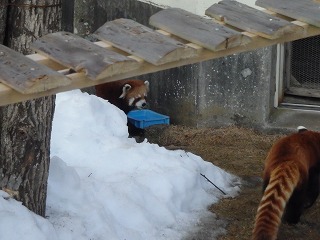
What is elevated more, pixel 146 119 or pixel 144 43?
pixel 144 43

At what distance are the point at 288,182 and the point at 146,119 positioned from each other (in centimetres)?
345

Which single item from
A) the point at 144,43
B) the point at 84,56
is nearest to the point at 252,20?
the point at 144,43

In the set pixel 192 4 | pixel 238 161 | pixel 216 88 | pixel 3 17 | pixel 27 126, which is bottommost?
pixel 238 161

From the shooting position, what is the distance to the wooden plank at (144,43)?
3.12 m

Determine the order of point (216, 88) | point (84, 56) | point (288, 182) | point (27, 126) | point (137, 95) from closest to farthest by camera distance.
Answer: point (84, 56) → point (27, 126) → point (288, 182) → point (216, 88) → point (137, 95)

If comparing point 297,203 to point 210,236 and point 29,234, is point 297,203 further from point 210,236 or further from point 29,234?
point 29,234

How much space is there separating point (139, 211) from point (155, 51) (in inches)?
123

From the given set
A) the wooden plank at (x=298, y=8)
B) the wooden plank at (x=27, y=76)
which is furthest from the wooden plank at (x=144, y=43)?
the wooden plank at (x=298, y=8)

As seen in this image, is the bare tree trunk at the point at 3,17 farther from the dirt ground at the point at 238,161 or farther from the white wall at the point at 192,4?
the white wall at the point at 192,4

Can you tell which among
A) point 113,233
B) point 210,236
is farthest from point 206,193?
point 113,233

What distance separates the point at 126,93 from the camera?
31.7 feet

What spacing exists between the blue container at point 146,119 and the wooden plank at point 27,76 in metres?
6.02

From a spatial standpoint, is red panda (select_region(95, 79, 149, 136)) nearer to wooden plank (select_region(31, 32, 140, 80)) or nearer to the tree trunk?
the tree trunk

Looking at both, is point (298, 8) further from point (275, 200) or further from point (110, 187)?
point (110, 187)
